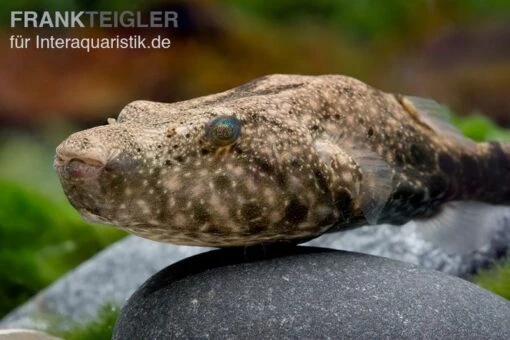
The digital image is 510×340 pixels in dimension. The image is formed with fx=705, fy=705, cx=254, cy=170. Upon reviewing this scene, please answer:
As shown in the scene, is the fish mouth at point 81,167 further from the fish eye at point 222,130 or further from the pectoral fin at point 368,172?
the pectoral fin at point 368,172

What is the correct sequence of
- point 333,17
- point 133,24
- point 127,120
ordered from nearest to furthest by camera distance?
1. point 127,120
2. point 133,24
3. point 333,17

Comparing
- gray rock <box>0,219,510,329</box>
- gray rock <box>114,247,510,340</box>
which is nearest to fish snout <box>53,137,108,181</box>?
gray rock <box>114,247,510,340</box>

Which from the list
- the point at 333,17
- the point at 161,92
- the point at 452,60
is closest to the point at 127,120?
the point at 161,92

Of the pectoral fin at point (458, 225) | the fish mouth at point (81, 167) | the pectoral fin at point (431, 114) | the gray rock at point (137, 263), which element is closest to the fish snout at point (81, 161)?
the fish mouth at point (81, 167)

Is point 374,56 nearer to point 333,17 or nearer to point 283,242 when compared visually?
point 333,17

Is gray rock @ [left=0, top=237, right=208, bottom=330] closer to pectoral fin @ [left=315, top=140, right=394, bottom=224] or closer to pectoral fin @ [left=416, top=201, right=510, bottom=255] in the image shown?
pectoral fin @ [left=416, top=201, right=510, bottom=255]

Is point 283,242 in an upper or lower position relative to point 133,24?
lower
